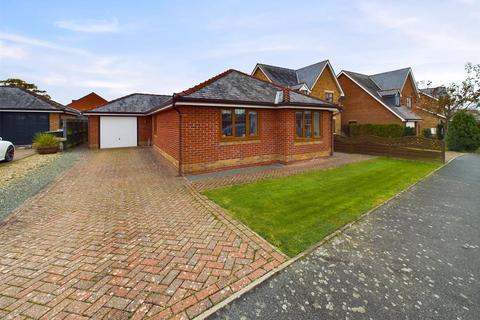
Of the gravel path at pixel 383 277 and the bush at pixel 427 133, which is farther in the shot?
the bush at pixel 427 133

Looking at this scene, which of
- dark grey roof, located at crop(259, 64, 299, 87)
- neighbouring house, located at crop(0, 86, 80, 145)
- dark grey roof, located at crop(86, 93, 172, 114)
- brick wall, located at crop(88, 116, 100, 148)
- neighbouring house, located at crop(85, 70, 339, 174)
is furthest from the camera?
dark grey roof, located at crop(259, 64, 299, 87)

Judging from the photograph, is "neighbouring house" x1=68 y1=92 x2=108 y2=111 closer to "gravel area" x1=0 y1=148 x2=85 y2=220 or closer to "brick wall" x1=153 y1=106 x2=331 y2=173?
"gravel area" x1=0 y1=148 x2=85 y2=220

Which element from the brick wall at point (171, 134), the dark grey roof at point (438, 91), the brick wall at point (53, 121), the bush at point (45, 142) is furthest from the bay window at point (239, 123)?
the dark grey roof at point (438, 91)

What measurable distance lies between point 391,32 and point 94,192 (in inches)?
736

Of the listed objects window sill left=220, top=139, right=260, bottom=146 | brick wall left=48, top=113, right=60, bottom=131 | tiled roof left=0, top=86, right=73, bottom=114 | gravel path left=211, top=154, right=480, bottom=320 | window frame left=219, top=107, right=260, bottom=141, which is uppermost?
tiled roof left=0, top=86, right=73, bottom=114

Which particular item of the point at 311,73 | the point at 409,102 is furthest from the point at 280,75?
the point at 409,102

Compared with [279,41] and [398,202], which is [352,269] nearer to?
[398,202]

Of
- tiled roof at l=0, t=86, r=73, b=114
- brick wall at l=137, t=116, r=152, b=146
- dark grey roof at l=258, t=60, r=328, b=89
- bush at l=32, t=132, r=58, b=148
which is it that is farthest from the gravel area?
dark grey roof at l=258, t=60, r=328, b=89

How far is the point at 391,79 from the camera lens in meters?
32.4

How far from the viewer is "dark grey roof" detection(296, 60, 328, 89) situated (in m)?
26.8

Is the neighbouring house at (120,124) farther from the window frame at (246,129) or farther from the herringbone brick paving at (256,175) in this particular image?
the herringbone brick paving at (256,175)

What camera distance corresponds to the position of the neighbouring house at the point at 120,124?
2042 centimetres

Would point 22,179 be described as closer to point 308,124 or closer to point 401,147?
point 308,124

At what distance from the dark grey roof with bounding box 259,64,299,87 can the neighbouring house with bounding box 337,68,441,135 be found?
8011 millimetres
